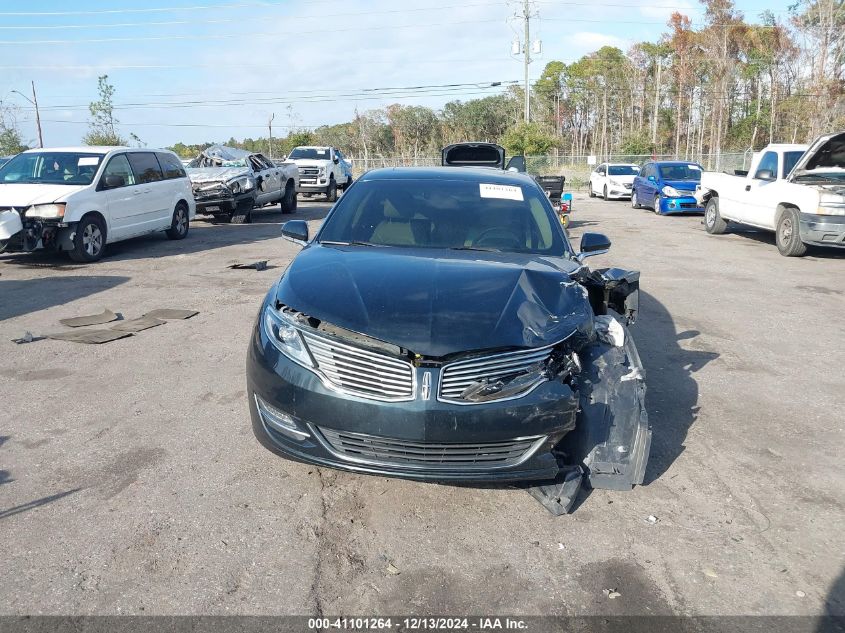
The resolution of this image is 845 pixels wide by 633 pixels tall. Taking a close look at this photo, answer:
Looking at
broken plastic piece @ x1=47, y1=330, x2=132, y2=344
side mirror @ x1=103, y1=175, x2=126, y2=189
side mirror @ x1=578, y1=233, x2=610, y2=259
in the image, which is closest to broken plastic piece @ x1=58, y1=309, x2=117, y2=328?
broken plastic piece @ x1=47, y1=330, x2=132, y2=344

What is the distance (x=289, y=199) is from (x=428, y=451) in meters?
18.6

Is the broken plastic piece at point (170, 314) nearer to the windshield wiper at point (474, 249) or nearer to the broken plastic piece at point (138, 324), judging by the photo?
the broken plastic piece at point (138, 324)

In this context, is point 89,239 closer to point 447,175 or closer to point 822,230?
point 447,175

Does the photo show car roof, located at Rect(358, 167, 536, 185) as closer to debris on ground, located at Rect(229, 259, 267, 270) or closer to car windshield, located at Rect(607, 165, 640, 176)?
debris on ground, located at Rect(229, 259, 267, 270)

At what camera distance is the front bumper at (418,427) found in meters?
3.10

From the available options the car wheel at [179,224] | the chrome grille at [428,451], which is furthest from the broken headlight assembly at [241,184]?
the chrome grille at [428,451]

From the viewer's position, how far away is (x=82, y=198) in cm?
1086

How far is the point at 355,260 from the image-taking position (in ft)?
13.6

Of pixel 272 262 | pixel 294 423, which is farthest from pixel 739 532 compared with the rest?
pixel 272 262

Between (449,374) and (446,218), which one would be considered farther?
(446,218)

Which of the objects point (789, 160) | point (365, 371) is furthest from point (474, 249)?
point (789, 160)

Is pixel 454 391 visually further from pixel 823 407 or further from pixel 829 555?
pixel 823 407

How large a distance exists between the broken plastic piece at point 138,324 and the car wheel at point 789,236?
10.7 meters

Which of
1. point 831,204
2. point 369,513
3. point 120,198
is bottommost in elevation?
point 369,513
